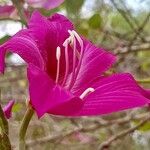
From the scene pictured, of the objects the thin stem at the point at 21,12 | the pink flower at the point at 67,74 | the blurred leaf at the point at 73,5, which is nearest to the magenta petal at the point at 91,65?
the pink flower at the point at 67,74

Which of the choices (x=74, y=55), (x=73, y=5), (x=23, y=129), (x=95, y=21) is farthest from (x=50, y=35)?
(x=95, y=21)

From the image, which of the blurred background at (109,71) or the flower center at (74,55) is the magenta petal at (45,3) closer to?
the blurred background at (109,71)

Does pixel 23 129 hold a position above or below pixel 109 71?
Result: above

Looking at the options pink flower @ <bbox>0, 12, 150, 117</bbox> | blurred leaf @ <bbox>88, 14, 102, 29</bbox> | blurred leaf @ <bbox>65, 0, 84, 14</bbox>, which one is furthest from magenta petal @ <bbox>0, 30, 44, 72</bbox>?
blurred leaf @ <bbox>88, 14, 102, 29</bbox>

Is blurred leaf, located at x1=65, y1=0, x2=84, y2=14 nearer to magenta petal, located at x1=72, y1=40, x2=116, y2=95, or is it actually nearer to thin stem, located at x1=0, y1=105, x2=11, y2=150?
magenta petal, located at x1=72, y1=40, x2=116, y2=95

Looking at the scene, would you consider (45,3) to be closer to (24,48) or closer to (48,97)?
(24,48)

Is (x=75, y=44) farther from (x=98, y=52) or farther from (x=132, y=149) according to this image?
(x=132, y=149)

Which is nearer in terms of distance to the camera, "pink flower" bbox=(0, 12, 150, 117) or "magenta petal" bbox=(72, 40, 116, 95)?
"pink flower" bbox=(0, 12, 150, 117)
